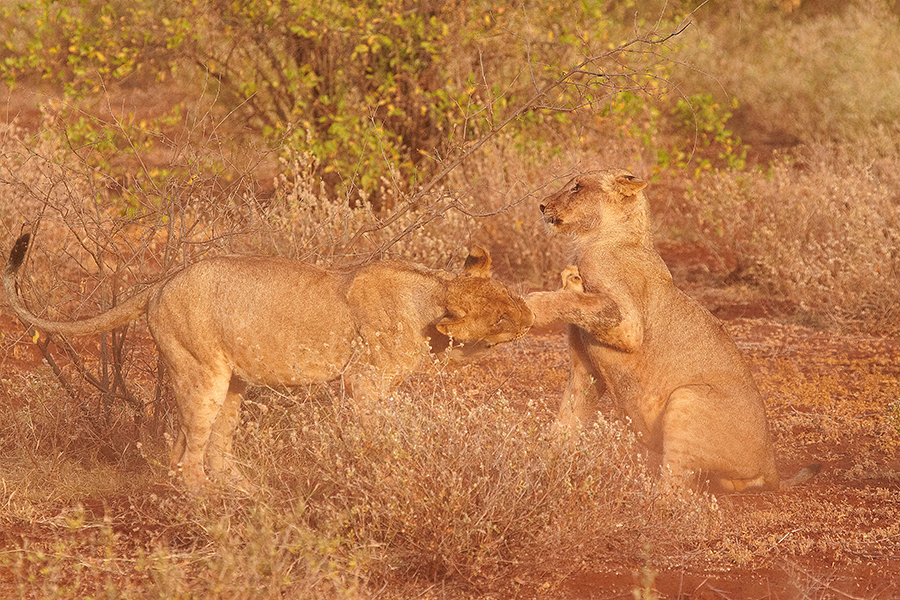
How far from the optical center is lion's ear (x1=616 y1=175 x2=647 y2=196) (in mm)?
5293

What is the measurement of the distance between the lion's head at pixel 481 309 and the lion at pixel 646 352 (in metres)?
0.29

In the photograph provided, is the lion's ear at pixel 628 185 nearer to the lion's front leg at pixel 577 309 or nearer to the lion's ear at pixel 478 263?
the lion's front leg at pixel 577 309

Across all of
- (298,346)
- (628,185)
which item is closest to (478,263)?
(298,346)

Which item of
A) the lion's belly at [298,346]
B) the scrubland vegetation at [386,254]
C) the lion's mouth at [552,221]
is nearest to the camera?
the scrubland vegetation at [386,254]

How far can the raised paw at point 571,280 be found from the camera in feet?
16.3

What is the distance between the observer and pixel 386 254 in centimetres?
726

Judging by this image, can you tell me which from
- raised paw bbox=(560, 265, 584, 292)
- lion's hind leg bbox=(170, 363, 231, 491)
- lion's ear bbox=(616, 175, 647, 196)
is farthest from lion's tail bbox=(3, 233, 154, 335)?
lion's ear bbox=(616, 175, 647, 196)

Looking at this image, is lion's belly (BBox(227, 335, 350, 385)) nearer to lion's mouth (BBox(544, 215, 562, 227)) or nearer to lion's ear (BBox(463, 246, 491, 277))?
lion's ear (BBox(463, 246, 491, 277))

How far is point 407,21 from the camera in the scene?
33.0 ft

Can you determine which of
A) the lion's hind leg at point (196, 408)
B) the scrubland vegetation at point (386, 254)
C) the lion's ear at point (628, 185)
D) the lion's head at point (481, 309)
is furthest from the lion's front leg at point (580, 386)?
the lion's hind leg at point (196, 408)

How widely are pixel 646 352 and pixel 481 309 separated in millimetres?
1107

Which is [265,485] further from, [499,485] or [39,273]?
[39,273]

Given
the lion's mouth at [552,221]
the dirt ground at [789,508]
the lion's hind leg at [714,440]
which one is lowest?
the dirt ground at [789,508]

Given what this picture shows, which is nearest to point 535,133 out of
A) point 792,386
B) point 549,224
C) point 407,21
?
point 407,21
